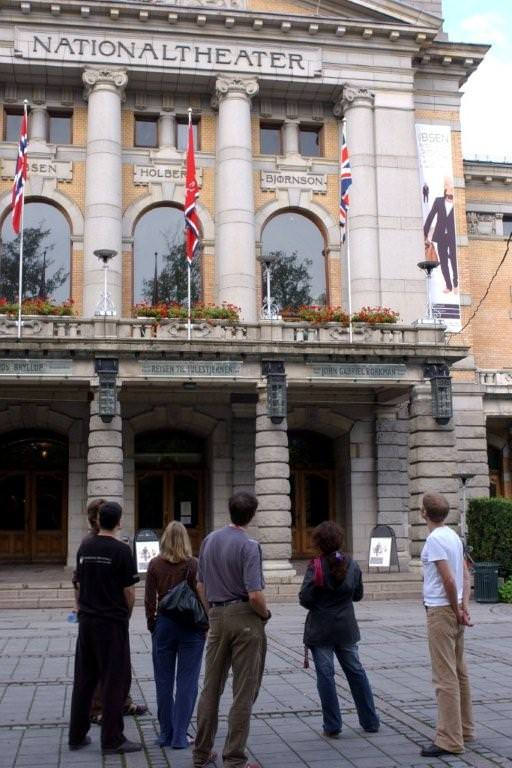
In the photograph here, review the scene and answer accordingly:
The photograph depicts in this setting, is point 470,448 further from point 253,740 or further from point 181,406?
point 253,740

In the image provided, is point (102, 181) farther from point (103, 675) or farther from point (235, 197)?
point (103, 675)

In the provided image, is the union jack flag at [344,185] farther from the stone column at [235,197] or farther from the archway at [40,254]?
the archway at [40,254]

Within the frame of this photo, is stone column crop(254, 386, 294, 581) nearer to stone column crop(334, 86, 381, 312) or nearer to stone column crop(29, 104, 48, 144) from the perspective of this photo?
stone column crop(334, 86, 381, 312)

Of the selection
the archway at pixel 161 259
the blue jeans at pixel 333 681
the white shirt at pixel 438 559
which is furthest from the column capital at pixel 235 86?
the blue jeans at pixel 333 681

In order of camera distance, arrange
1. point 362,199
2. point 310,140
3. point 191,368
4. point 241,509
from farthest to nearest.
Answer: point 310,140, point 362,199, point 191,368, point 241,509

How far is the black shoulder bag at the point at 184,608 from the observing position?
7.92 m

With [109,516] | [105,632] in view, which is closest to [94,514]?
[109,516]

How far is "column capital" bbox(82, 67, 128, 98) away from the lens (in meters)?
28.9

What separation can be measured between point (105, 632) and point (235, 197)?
22.4 meters

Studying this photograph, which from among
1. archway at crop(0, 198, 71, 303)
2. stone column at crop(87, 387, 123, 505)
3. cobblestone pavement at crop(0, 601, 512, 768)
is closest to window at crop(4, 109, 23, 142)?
archway at crop(0, 198, 71, 303)

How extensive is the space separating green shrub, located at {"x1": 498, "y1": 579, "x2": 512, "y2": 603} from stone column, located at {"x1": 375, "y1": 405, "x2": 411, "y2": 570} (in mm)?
6056

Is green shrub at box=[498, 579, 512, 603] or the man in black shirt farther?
green shrub at box=[498, 579, 512, 603]

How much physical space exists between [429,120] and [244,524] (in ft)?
87.4

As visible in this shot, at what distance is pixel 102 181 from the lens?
28.5 m
